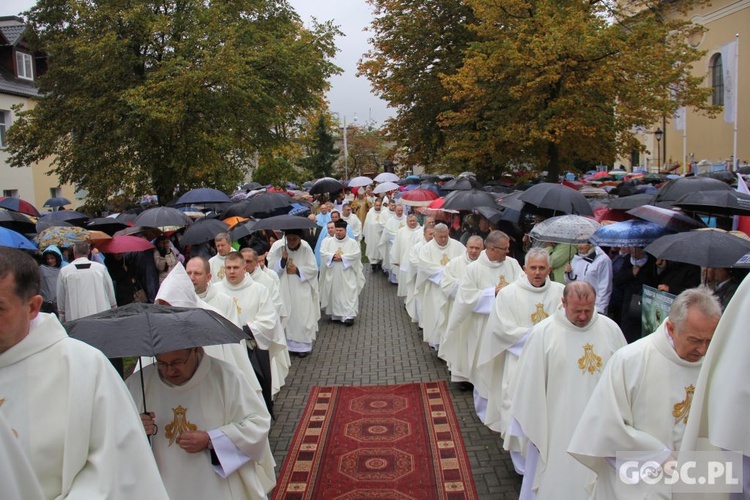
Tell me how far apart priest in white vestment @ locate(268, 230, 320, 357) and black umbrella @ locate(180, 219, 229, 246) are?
100cm

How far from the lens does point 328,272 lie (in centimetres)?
1271

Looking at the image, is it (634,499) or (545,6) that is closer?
(634,499)

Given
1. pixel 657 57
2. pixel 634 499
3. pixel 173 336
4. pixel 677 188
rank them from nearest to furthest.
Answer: pixel 173 336
pixel 634 499
pixel 677 188
pixel 657 57

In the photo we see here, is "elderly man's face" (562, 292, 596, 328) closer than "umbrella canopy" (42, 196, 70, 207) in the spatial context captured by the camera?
Yes

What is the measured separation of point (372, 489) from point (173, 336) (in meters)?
3.18

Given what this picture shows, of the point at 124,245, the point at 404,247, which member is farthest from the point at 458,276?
the point at 404,247

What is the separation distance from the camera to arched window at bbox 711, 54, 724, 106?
34500 mm

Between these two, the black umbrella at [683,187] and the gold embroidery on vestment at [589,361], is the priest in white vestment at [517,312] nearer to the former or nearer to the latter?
the gold embroidery on vestment at [589,361]

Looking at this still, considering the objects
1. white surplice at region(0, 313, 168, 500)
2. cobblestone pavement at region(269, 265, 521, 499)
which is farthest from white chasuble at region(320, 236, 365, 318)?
white surplice at region(0, 313, 168, 500)

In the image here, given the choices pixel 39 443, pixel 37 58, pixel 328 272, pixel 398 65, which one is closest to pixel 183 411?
pixel 39 443

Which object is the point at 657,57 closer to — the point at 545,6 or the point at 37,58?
the point at 545,6

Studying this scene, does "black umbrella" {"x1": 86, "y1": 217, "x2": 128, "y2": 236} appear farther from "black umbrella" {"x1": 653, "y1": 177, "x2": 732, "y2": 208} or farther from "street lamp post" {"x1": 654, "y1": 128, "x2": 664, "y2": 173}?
"street lamp post" {"x1": 654, "y1": 128, "x2": 664, "y2": 173}

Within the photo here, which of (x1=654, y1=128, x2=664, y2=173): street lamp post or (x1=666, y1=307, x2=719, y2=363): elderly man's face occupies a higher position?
(x1=654, y1=128, x2=664, y2=173): street lamp post

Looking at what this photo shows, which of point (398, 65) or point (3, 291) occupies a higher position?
point (398, 65)
